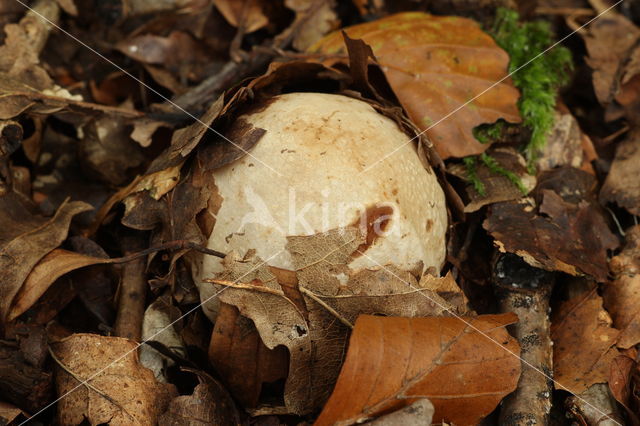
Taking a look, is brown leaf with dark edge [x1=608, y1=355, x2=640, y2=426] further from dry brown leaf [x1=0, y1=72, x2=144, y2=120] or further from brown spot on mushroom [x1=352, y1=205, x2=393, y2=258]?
dry brown leaf [x1=0, y1=72, x2=144, y2=120]

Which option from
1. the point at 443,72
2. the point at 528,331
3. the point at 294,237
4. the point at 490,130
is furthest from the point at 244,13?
the point at 528,331

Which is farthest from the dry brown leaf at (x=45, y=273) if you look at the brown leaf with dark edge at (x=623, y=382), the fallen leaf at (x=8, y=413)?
the brown leaf with dark edge at (x=623, y=382)

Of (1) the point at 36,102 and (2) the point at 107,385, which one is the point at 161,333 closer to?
(2) the point at 107,385

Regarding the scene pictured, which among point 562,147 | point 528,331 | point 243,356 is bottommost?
point 528,331

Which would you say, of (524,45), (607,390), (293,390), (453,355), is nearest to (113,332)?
(293,390)

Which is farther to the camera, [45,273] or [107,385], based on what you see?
[45,273]

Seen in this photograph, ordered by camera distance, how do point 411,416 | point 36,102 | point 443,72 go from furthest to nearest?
1. point 443,72
2. point 36,102
3. point 411,416

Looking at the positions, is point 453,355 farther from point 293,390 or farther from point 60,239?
point 60,239
